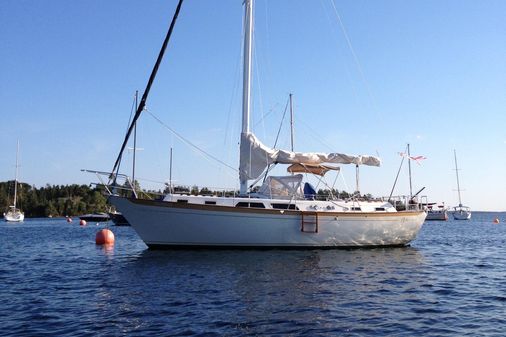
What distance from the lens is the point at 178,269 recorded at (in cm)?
1800

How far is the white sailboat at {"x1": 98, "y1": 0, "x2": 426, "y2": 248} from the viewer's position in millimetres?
22812

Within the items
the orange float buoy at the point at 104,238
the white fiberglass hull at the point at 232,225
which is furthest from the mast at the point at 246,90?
the orange float buoy at the point at 104,238

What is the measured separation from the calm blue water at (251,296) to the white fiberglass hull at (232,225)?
3.84 feet

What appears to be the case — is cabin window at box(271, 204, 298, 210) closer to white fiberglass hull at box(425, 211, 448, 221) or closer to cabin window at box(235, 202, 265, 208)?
cabin window at box(235, 202, 265, 208)

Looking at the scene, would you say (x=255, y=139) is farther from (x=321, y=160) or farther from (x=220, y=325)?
(x=220, y=325)

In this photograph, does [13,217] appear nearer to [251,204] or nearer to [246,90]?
[246,90]

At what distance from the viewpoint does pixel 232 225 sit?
23062 millimetres

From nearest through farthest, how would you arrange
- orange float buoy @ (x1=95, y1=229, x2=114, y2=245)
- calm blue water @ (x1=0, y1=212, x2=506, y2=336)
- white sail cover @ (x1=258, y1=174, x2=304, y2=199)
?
calm blue water @ (x1=0, y1=212, x2=506, y2=336), white sail cover @ (x1=258, y1=174, x2=304, y2=199), orange float buoy @ (x1=95, y1=229, x2=114, y2=245)

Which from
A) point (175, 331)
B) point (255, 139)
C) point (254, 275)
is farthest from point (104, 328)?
point (255, 139)

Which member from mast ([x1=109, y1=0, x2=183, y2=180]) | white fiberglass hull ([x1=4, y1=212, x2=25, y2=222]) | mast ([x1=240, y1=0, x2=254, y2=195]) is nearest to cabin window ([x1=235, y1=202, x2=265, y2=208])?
mast ([x1=240, y1=0, x2=254, y2=195])

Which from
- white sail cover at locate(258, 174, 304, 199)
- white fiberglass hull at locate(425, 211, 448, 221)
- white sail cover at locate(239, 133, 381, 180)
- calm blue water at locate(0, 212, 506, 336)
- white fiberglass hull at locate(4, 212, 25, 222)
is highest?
white sail cover at locate(239, 133, 381, 180)

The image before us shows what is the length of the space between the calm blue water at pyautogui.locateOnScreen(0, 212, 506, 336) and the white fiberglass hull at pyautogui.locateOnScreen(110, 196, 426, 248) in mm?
1170

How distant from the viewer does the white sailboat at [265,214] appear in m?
22.8

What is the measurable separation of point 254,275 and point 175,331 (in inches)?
284
